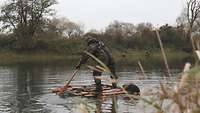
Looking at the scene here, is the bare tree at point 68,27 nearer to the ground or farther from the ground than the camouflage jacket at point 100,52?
farther from the ground

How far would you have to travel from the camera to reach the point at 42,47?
62.6 meters

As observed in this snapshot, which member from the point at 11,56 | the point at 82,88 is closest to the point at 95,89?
the point at 82,88

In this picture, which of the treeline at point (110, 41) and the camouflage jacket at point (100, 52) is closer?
the camouflage jacket at point (100, 52)

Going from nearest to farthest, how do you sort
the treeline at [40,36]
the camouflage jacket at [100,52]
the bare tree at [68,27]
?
the camouflage jacket at [100,52]
the treeline at [40,36]
the bare tree at [68,27]

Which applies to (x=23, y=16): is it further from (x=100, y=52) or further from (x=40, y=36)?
(x=100, y=52)

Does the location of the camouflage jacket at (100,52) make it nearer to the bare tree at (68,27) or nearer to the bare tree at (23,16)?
the bare tree at (23,16)


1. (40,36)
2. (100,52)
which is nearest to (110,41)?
(40,36)

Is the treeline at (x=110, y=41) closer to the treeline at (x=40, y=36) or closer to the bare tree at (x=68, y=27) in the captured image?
the treeline at (x=40, y=36)

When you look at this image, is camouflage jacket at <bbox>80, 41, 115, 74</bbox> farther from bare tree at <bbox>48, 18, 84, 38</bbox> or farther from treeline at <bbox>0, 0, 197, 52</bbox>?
bare tree at <bbox>48, 18, 84, 38</bbox>

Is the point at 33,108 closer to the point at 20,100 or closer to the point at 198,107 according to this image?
the point at 20,100

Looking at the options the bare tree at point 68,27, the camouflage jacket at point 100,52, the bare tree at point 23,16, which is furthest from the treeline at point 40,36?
the camouflage jacket at point 100,52

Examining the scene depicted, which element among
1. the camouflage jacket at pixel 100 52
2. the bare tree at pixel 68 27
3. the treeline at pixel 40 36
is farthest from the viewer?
the bare tree at pixel 68 27

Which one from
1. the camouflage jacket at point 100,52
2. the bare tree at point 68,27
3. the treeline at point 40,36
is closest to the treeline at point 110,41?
the treeline at point 40,36

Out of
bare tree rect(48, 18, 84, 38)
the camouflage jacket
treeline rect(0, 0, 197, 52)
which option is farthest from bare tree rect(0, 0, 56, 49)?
the camouflage jacket
